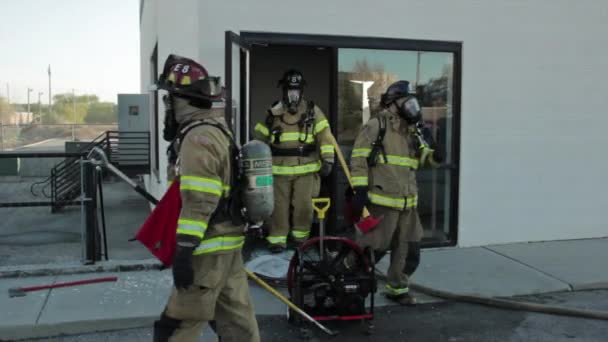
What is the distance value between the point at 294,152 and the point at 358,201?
168 centimetres

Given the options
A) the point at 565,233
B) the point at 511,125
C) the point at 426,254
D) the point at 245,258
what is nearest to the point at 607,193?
the point at 565,233

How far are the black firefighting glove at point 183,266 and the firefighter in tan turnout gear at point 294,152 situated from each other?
11.3 ft

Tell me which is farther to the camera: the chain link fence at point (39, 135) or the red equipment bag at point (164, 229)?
the chain link fence at point (39, 135)

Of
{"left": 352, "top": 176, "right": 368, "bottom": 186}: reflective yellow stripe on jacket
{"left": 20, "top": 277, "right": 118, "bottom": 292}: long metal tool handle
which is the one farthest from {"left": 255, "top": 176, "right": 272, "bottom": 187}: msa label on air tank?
{"left": 20, "top": 277, "right": 118, "bottom": 292}: long metal tool handle

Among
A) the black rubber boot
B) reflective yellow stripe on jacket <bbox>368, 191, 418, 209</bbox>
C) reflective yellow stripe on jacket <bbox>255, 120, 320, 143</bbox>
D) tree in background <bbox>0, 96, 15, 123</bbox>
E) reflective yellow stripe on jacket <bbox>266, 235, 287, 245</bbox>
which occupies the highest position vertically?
tree in background <bbox>0, 96, 15, 123</bbox>

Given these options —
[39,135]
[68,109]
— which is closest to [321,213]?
[39,135]

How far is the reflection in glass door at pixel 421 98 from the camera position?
6.95m

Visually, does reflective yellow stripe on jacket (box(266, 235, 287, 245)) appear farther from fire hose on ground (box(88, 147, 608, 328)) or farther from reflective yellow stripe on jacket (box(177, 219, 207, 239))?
reflective yellow stripe on jacket (box(177, 219, 207, 239))

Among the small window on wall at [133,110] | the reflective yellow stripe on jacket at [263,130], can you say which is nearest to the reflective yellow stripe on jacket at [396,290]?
the reflective yellow stripe on jacket at [263,130]

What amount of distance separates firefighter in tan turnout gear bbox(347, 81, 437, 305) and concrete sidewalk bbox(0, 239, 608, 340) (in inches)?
21.1

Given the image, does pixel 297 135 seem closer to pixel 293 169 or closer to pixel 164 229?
pixel 293 169

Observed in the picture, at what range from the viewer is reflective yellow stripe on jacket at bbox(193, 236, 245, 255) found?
326cm

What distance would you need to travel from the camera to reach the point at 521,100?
7.18 m

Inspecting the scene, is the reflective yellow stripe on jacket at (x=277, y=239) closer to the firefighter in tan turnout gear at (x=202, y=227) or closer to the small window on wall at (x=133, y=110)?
the firefighter in tan turnout gear at (x=202, y=227)
